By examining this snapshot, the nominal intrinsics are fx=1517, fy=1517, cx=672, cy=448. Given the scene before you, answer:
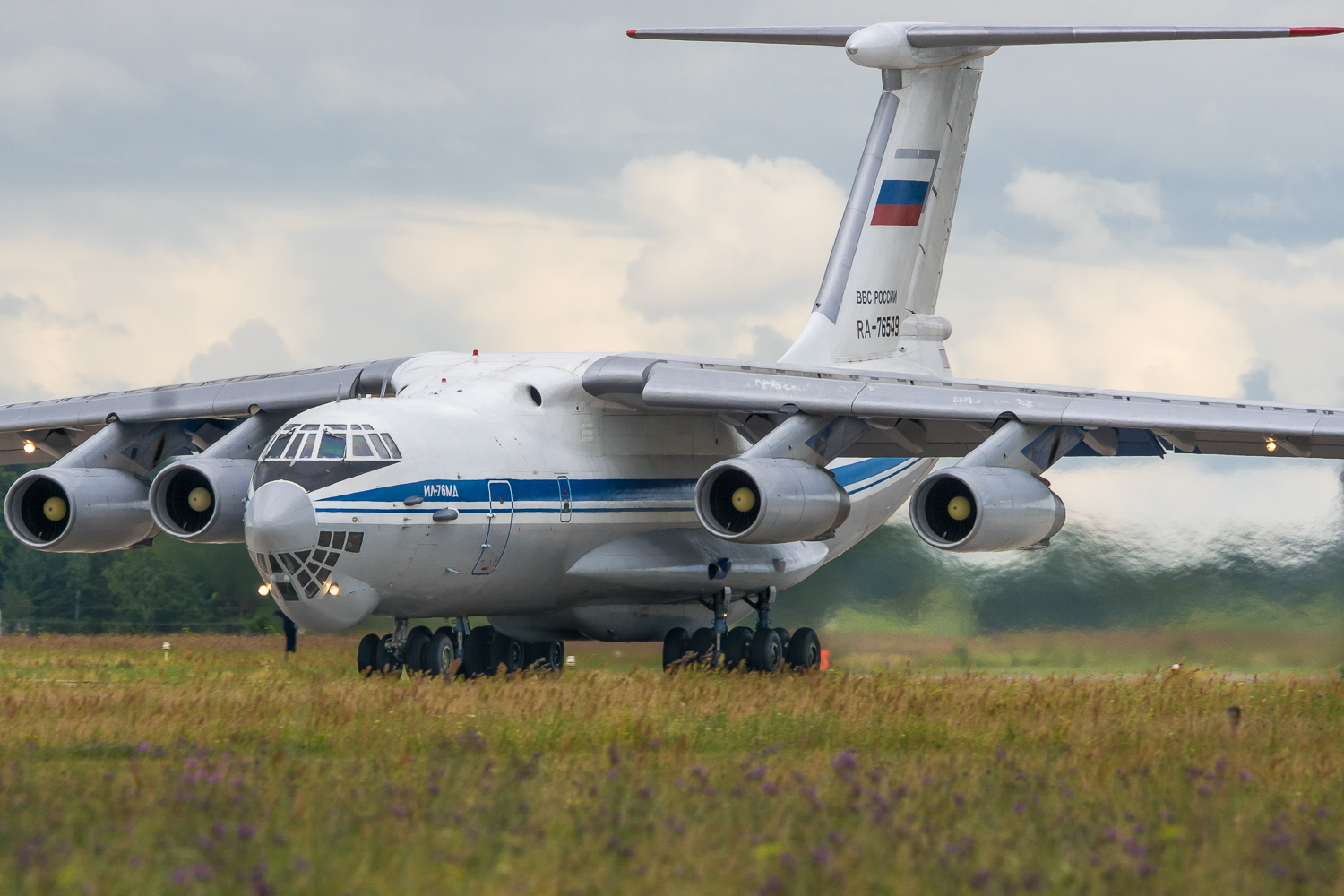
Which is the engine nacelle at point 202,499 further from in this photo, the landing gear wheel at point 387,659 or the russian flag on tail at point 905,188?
the russian flag on tail at point 905,188

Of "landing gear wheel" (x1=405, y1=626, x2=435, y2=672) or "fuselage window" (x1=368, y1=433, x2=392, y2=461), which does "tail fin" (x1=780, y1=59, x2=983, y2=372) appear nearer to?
"landing gear wheel" (x1=405, y1=626, x2=435, y2=672)

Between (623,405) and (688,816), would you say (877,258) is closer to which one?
(623,405)

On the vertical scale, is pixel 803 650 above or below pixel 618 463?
below

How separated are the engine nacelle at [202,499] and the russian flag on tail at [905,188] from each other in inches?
332

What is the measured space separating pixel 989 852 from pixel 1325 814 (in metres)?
2.00

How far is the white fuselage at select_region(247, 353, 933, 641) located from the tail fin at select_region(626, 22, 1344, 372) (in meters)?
1.77

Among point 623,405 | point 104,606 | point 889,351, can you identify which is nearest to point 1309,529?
point 889,351

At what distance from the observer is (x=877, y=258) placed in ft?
62.1

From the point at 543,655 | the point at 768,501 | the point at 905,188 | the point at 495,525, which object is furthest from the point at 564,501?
the point at 905,188

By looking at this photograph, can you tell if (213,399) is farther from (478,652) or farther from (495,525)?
(495,525)

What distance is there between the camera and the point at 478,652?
15.6 metres

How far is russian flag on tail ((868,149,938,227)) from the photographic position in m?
19.0

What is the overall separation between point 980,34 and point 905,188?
2.08 meters

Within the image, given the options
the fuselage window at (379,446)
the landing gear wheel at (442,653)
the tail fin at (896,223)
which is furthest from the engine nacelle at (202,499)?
the tail fin at (896,223)
